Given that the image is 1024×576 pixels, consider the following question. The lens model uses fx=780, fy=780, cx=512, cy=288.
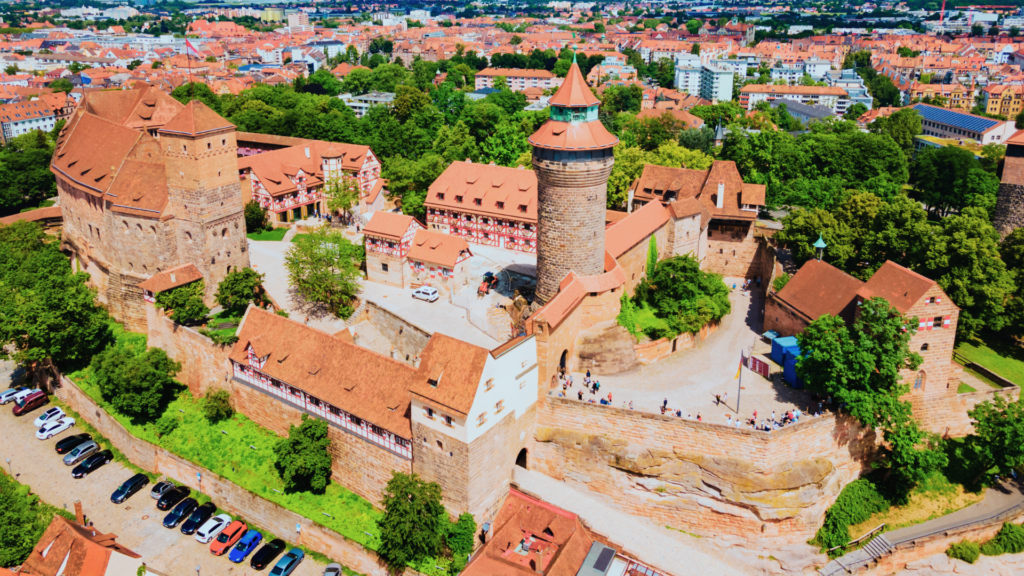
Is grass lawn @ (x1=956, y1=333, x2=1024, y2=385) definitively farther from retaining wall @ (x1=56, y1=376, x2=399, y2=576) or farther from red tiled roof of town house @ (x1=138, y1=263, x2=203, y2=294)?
red tiled roof of town house @ (x1=138, y1=263, x2=203, y2=294)

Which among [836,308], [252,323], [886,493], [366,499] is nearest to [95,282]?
[252,323]

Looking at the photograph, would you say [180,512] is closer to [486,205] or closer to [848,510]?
[486,205]

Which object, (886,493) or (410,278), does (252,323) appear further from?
(886,493)

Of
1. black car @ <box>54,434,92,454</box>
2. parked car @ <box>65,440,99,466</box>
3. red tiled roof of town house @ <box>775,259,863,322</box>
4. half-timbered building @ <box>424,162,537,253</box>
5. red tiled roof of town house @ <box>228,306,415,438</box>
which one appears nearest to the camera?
red tiled roof of town house @ <box>228,306,415,438</box>

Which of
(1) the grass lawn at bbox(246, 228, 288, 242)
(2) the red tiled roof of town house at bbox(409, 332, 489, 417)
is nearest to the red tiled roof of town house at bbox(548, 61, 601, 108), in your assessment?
(2) the red tiled roof of town house at bbox(409, 332, 489, 417)

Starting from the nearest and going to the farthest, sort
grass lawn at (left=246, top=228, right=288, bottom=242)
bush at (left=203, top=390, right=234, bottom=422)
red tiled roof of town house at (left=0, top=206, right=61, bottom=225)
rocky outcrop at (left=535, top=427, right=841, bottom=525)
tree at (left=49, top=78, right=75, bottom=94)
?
rocky outcrop at (left=535, top=427, right=841, bottom=525) → bush at (left=203, top=390, right=234, bottom=422) → grass lawn at (left=246, top=228, right=288, bottom=242) → red tiled roof of town house at (left=0, top=206, right=61, bottom=225) → tree at (left=49, top=78, right=75, bottom=94)

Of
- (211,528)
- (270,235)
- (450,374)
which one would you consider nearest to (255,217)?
(270,235)
